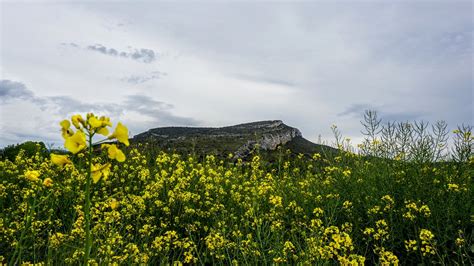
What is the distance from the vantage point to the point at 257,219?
492cm

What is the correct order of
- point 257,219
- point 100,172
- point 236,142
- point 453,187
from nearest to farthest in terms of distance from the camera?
point 100,172, point 453,187, point 257,219, point 236,142

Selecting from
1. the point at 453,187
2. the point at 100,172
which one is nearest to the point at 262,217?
the point at 453,187

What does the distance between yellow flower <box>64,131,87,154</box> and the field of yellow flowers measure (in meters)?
1.79

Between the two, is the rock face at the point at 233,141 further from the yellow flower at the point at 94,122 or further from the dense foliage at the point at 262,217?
the yellow flower at the point at 94,122

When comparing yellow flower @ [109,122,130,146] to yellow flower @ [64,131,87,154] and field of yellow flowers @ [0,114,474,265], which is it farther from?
field of yellow flowers @ [0,114,474,265]

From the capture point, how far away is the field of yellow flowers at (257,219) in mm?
3865

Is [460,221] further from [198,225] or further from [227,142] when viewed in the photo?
[227,142]

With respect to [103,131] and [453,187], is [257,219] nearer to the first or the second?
[453,187]

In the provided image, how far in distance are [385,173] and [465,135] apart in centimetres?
134

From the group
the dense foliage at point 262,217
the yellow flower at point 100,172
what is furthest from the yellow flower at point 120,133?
the dense foliage at point 262,217

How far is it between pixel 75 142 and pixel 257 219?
11.6 feet

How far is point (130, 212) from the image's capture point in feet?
16.8

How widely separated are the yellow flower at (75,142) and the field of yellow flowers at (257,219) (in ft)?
5.87

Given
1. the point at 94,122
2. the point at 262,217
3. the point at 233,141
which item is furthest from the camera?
the point at 233,141
